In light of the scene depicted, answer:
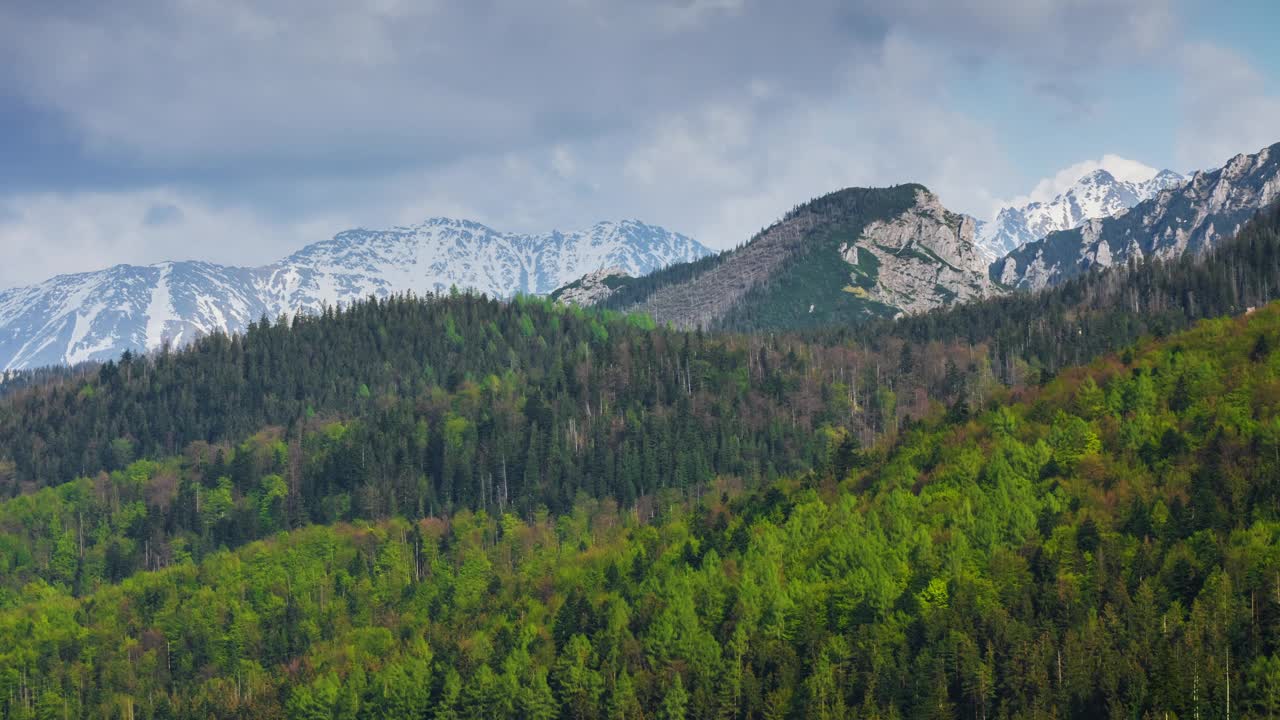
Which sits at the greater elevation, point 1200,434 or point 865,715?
point 1200,434

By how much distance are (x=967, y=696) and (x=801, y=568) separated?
143 feet

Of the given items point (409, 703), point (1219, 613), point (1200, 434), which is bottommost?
point (409, 703)

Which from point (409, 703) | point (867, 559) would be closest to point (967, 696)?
point (867, 559)

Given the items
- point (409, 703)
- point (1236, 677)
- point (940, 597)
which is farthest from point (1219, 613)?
point (409, 703)

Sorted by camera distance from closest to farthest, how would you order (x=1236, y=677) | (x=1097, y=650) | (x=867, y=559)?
1. (x=1236, y=677)
2. (x=1097, y=650)
3. (x=867, y=559)

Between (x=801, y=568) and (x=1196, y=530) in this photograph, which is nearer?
(x=1196, y=530)

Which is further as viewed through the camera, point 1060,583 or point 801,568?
point 801,568

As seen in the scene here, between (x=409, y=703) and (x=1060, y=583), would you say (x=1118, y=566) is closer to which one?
(x=1060, y=583)

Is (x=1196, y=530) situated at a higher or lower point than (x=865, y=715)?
higher

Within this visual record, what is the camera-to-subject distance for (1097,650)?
14212 cm

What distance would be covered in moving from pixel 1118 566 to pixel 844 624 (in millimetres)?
33694

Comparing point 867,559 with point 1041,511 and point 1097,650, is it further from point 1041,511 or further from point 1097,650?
point 1097,650

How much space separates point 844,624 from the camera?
166250 mm

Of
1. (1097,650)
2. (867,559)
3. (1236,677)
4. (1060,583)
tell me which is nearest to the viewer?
(1236,677)
